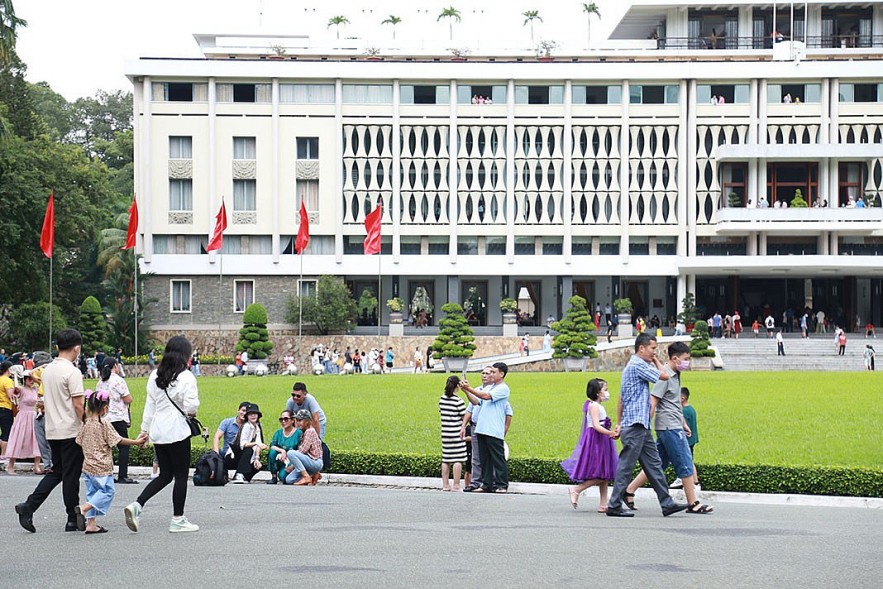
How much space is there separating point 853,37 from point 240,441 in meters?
63.6

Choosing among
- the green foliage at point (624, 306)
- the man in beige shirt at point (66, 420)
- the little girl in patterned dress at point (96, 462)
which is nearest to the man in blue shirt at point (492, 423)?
the little girl in patterned dress at point (96, 462)

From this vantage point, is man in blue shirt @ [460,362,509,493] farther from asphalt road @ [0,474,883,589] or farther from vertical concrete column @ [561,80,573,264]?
vertical concrete column @ [561,80,573,264]

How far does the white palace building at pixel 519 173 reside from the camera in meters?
69.3

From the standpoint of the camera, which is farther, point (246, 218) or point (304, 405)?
point (246, 218)

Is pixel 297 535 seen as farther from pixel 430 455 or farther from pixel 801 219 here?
Answer: pixel 801 219

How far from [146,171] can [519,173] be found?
2127cm

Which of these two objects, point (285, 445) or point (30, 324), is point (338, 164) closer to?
point (30, 324)

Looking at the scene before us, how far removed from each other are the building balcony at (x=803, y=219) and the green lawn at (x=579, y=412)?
887 inches

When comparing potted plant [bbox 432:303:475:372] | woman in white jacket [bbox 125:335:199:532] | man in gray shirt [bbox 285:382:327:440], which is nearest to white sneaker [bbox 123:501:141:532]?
woman in white jacket [bbox 125:335:199:532]

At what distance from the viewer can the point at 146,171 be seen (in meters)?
69.1

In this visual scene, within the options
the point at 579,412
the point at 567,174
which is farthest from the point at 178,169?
the point at 579,412

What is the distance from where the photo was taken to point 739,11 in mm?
74062

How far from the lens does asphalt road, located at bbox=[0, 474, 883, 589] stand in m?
9.62

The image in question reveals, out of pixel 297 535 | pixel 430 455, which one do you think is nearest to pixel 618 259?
pixel 430 455
